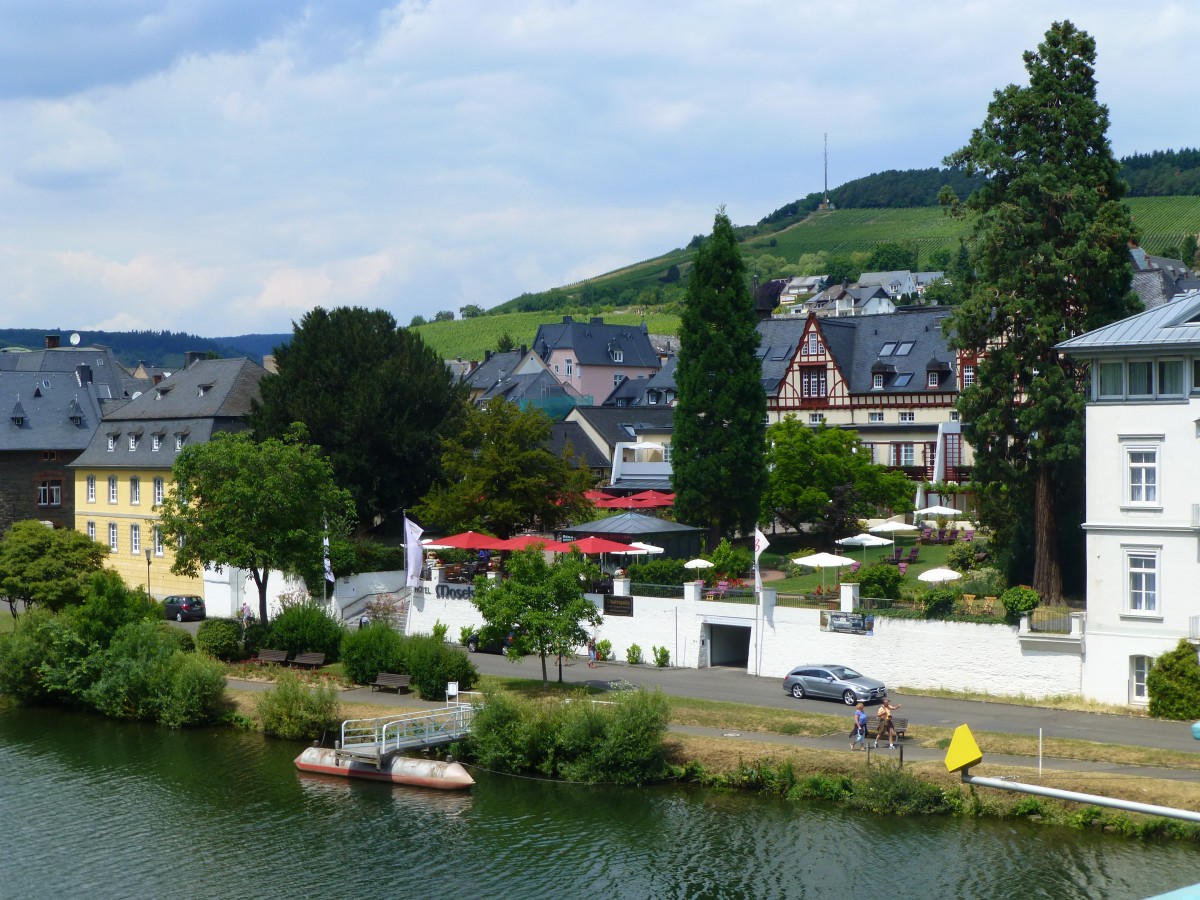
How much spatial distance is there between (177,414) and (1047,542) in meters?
41.8

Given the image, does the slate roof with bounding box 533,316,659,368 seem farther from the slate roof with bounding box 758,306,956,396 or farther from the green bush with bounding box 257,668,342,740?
the green bush with bounding box 257,668,342,740

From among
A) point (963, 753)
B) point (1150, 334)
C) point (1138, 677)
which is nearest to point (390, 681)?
point (1138, 677)

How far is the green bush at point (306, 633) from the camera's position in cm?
4800

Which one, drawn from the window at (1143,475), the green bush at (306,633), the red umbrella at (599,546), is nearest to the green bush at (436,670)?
the green bush at (306,633)

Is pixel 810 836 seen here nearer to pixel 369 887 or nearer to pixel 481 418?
pixel 369 887

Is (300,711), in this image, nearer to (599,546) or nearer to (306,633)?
(306,633)

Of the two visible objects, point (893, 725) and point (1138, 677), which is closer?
point (893, 725)

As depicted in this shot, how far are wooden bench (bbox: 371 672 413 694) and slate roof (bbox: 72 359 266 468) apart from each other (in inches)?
946

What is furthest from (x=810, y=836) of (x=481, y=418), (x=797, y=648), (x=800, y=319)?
(x=800, y=319)

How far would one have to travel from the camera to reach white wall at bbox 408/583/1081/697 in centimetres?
3819

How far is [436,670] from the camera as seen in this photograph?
41.9 metres

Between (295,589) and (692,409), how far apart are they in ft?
58.2

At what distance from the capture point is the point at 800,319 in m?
81.6

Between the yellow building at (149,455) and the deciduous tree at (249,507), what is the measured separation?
13554 mm
